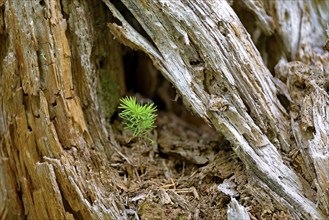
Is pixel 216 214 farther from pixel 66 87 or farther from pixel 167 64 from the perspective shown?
pixel 66 87

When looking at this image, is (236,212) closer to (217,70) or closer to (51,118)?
(217,70)

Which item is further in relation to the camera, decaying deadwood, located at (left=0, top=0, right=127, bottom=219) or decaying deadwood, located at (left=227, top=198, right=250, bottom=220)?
decaying deadwood, located at (left=0, top=0, right=127, bottom=219)

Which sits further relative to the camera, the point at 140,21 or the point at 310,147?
the point at 140,21

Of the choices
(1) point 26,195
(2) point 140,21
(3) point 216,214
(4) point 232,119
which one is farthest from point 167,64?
(1) point 26,195

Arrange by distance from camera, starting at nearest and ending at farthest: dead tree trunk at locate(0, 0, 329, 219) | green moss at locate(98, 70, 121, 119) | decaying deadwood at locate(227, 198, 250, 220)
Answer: decaying deadwood at locate(227, 198, 250, 220)
dead tree trunk at locate(0, 0, 329, 219)
green moss at locate(98, 70, 121, 119)

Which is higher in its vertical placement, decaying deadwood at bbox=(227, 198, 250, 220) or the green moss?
the green moss

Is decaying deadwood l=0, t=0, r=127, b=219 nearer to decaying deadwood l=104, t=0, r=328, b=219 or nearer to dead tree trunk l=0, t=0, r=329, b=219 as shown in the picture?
dead tree trunk l=0, t=0, r=329, b=219

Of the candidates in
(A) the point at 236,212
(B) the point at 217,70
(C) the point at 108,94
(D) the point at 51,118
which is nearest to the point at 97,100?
(C) the point at 108,94

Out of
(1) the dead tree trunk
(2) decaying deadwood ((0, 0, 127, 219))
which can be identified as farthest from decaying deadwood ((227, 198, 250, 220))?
(2) decaying deadwood ((0, 0, 127, 219))
